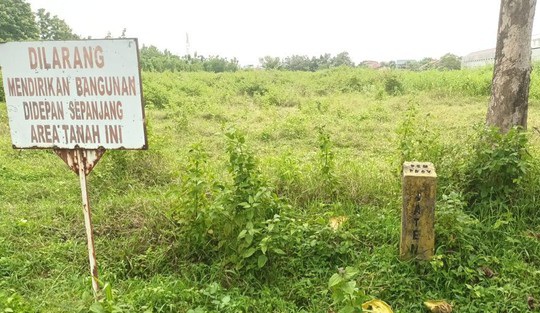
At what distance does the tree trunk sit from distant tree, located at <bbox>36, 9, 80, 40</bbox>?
29930mm

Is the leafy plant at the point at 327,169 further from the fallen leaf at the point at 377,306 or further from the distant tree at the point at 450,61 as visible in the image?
the distant tree at the point at 450,61

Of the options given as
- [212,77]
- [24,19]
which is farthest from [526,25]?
[24,19]

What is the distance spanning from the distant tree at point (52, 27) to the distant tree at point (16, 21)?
4369 millimetres

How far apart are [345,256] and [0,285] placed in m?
2.25

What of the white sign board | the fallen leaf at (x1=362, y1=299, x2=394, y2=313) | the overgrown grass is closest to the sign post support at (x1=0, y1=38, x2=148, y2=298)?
the white sign board

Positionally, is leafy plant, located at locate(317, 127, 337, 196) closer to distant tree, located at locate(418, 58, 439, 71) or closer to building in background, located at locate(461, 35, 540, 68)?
distant tree, located at locate(418, 58, 439, 71)

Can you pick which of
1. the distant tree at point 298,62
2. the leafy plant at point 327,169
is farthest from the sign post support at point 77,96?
the distant tree at point 298,62

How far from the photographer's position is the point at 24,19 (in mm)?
23062

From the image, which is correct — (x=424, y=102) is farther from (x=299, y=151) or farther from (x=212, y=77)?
(x=212, y=77)

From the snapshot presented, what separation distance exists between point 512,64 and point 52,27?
105 ft

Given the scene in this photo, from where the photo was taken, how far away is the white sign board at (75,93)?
231 cm

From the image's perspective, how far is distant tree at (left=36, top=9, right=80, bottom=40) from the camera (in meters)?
28.5

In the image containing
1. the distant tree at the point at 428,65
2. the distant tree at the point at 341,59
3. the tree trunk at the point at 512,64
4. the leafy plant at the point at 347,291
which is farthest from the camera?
the distant tree at the point at 341,59

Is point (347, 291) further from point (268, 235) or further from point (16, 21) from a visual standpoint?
point (16, 21)
